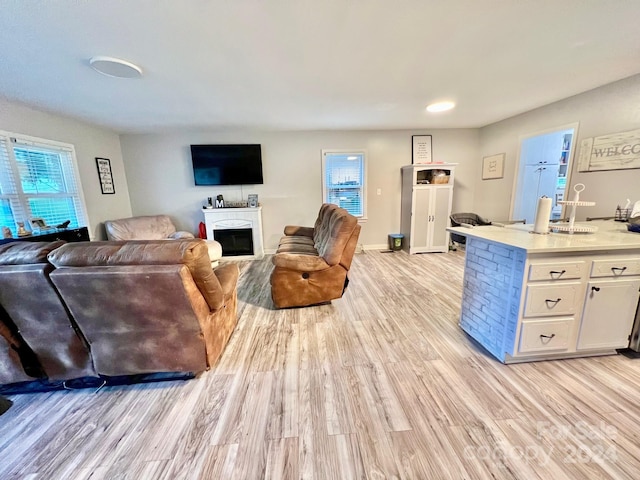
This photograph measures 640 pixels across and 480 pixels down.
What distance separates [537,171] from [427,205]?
1.78m

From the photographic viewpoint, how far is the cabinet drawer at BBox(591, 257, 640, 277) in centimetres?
169

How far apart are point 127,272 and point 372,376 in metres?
1.68

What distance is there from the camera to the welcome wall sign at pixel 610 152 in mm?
2617

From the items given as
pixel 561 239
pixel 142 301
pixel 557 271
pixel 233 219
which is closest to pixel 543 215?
pixel 561 239

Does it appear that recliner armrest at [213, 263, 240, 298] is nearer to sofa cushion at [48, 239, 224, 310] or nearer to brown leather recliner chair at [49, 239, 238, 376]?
brown leather recliner chair at [49, 239, 238, 376]

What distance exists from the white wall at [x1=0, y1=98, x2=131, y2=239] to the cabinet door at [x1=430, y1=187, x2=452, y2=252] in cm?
578

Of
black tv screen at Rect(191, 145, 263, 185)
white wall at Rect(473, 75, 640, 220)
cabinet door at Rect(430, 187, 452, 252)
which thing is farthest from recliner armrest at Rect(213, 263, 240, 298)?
white wall at Rect(473, 75, 640, 220)

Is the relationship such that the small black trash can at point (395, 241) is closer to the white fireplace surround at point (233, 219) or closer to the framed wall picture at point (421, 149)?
the framed wall picture at point (421, 149)

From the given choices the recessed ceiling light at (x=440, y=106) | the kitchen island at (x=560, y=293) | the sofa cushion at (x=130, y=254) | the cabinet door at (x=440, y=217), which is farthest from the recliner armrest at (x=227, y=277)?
the cabinet door at (x=440, y=217)

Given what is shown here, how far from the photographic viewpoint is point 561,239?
5.86 ft

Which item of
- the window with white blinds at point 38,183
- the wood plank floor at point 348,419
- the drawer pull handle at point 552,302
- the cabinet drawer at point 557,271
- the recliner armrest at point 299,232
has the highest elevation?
the window with white blinds at point 38,183

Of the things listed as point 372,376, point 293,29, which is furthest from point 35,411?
point 293,29

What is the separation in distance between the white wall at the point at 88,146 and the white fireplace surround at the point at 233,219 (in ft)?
5.01

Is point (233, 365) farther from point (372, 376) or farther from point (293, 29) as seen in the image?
point (293, 29)
